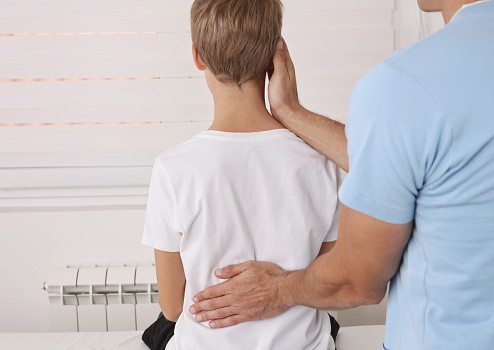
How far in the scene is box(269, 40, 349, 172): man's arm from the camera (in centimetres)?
144

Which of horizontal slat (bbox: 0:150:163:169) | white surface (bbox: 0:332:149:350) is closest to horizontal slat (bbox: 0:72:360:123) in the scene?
horizontal slat (bbox: 0:150:163:169)

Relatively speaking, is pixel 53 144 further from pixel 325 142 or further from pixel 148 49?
pixel 325 142

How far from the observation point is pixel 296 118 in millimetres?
1473

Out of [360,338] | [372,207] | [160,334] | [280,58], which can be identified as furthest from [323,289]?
[360,338]

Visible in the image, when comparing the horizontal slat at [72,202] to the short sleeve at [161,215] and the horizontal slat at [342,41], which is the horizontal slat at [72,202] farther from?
the short sleeve at [161,215]

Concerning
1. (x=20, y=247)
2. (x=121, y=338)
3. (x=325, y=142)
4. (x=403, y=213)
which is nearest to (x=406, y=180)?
A: (x=403, y=213)

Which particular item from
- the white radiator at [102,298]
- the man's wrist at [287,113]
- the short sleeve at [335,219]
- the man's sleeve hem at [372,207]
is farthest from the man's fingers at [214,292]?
the white radiator at [102,298]

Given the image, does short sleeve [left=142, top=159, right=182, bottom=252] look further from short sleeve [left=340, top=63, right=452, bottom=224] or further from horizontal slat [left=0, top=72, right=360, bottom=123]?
horizontal slat [left=0, top=72, right=360, bottom=123]

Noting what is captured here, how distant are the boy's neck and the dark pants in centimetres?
78

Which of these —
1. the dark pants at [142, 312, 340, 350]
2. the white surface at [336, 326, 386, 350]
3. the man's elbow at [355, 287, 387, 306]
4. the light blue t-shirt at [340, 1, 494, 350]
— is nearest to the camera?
the light blue t-shirt at [340, 1, 494, 350]

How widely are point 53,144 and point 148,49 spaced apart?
17.8 inches

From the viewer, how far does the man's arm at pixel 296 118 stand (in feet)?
4.71

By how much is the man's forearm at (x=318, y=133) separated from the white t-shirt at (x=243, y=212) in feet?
0.08

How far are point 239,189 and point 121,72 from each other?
48.9 inches
